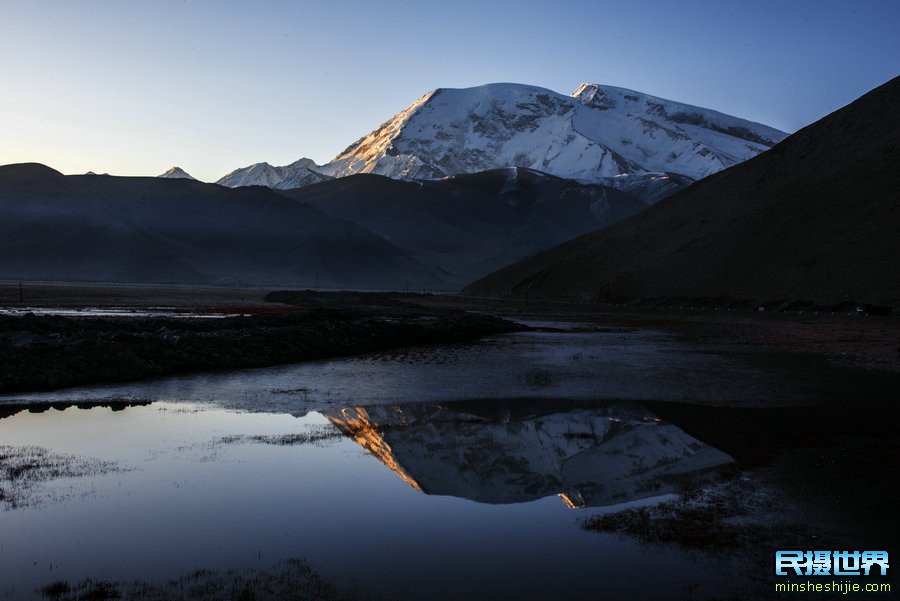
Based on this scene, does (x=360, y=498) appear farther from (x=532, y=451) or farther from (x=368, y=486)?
(x=532, y=451)

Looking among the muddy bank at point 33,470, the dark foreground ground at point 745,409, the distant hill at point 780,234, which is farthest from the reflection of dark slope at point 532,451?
the distant hill at point 780,234

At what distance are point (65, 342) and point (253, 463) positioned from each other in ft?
59.6

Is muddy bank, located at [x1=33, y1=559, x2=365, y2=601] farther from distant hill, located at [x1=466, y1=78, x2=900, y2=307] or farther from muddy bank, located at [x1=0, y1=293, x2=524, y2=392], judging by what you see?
distant hill, located at [x1=466, y1=78, x2=900, y2=307]

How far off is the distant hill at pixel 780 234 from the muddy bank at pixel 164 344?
4231 centimetres

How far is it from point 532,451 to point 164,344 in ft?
67.2

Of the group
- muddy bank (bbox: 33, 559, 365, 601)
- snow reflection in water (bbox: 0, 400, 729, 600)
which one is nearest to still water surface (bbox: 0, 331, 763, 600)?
snow reflection in water (bbox: 0, 400, 729, 600)

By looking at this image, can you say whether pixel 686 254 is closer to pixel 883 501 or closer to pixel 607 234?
pixel 607 234

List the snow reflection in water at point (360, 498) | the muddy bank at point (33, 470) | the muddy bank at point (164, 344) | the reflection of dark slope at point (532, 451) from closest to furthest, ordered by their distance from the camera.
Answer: the snow reflection in water at point (360, 498)
the muddy bank at point (33, 470)
the reflection of dark slope at point (532, 451)
the muddy bank at point (164, 344)

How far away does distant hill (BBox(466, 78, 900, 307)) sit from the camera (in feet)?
249

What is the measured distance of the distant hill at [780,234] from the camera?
76.0 meters

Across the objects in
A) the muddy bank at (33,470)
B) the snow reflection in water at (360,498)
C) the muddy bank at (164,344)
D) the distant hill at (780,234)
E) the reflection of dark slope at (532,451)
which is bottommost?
the reflection of dark slope at (532,451)

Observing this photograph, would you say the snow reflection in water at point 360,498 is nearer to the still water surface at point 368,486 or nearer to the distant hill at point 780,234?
the still water surface at point 368,486

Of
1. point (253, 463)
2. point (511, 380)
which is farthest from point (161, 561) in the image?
point (511, 380)

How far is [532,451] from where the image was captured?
17016mm
